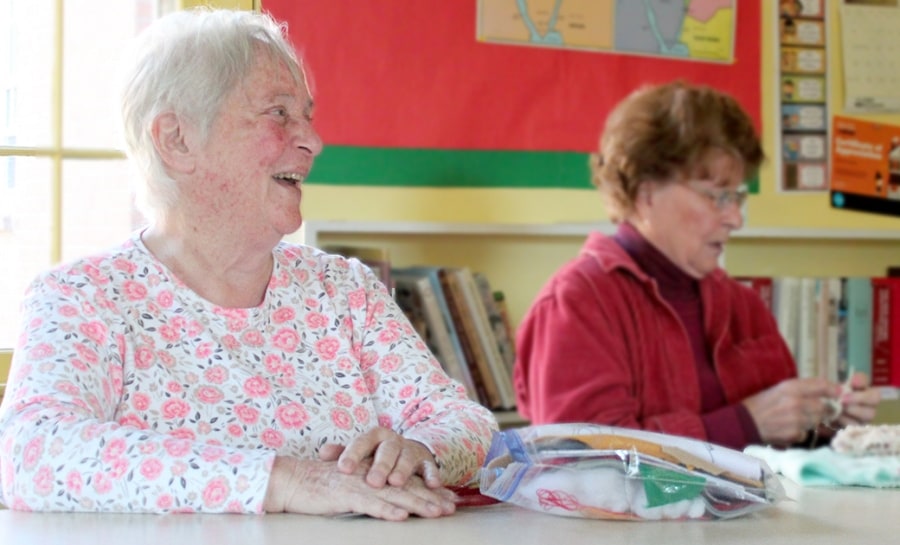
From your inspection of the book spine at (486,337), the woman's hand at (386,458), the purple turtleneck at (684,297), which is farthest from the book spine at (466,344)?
the woman's hand at (386,458)

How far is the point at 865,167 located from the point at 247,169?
2.16 meters

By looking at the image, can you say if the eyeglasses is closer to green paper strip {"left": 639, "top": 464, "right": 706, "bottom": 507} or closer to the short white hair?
the short white hair

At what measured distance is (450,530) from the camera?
1.27m

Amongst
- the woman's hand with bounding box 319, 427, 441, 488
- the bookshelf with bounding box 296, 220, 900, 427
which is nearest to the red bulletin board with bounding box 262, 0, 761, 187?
the bookshelf with bounding box 296, 220, 900, 427

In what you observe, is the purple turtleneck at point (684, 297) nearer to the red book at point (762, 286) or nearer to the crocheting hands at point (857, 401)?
the crocheting hands at point (857, 401)

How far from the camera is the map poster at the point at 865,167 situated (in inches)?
131

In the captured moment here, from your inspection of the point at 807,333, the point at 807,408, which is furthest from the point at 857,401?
the point at 807,333

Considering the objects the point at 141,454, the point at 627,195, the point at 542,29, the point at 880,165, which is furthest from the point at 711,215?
the point at 141,454

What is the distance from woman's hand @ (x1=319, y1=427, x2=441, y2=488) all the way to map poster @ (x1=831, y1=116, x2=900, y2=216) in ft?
7.07

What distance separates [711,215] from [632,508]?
1323mm

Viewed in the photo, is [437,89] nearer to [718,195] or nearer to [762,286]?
[718,195]

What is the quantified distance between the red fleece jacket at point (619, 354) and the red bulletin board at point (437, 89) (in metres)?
0.51

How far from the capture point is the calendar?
3.34 meters

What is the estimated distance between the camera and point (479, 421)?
166 centimetres
